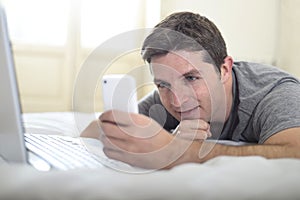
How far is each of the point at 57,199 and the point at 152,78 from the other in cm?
69

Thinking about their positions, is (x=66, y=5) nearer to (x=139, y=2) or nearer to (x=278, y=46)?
(x=139, y=2)

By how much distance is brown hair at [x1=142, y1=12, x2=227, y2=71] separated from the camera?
881 millimetres

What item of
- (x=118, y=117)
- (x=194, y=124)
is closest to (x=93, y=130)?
(x=118, y=117)

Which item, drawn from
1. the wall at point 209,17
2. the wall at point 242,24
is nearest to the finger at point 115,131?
the wall at point 209,17

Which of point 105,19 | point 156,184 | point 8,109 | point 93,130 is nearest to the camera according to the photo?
point 156,184

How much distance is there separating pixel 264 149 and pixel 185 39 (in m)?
0.41

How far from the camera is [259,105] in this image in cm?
86

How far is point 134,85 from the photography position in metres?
0.86

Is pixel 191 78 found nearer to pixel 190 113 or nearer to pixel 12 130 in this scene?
pixel 190 113

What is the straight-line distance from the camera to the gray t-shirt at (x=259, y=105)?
2.43 feet

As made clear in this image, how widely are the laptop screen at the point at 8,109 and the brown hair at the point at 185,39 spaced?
19.2 inches

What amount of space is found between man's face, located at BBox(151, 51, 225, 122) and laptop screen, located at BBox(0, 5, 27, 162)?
0.44m

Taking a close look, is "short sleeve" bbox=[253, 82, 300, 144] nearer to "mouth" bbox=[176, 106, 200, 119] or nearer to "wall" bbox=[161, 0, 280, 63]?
"mouth" bbox=[176, 106, 200, 119]

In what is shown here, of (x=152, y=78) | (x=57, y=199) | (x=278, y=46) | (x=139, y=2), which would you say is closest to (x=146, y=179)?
(x=57, y=199)
